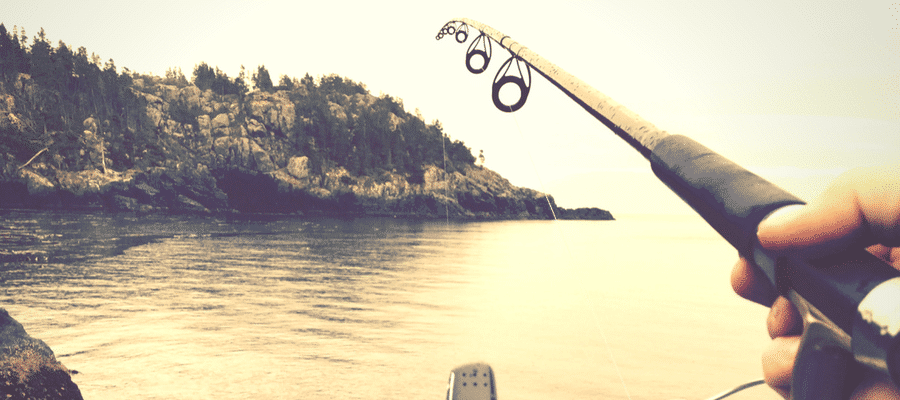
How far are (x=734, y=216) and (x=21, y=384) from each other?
8.34m

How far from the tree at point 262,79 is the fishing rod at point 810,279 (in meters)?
177

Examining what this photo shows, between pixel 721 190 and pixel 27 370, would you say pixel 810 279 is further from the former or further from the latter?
pixel 27 370

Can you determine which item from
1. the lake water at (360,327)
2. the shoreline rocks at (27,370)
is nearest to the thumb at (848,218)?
the lake water at (360,327)

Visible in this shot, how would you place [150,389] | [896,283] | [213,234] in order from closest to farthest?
1. [896,283]
2. [150,389]
3. [213,234]

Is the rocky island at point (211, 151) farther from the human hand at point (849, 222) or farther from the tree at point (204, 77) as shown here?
the human hand at point (849, 222)

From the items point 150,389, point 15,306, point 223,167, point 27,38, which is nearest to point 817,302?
point 150,389

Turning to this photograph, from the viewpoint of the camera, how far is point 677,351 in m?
13.9

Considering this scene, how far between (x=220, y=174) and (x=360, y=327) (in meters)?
107

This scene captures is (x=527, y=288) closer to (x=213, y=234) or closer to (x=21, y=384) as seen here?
(x=21, y=384)

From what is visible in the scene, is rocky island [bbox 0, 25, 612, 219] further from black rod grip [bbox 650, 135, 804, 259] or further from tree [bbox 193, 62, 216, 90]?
black rod grip [bbox 650, 135, 804, 259]

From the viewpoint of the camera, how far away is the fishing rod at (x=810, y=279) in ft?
1.75

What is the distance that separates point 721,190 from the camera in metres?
0.87

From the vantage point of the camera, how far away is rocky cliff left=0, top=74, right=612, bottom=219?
306 ft

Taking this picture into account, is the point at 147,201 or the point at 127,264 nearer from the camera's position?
the point at 127,264
